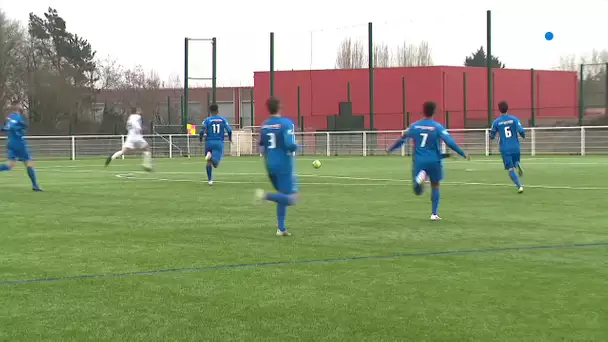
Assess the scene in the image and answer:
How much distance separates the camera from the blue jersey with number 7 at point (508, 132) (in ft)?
55.3

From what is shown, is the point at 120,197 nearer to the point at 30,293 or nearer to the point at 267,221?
the point at 267,221

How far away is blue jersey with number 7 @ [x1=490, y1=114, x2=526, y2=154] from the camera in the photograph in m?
16.8

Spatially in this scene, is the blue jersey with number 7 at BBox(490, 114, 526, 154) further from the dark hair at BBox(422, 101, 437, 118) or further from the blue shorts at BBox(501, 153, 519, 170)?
the dark hair at BBox(422, 101, 437, 118)

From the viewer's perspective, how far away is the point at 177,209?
13297mm

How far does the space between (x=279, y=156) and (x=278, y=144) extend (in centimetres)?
16

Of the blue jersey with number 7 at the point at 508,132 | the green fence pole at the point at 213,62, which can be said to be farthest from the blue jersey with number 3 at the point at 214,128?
the green fence pole at the point at 213,62

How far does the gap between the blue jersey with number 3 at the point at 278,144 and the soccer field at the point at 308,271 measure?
3.15ft

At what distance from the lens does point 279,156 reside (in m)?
9.85

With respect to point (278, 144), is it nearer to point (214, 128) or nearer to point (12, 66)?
point (214, 128)

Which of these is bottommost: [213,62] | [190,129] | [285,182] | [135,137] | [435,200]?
[435,200]

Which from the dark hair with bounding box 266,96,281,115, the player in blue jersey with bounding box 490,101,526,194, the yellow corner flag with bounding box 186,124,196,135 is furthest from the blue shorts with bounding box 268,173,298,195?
the yellow corner flag with bounding box 186,124,196,135

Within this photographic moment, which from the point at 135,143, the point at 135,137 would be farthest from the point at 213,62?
the point at 135,143

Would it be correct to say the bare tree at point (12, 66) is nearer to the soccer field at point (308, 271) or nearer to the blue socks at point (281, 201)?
the soccer field at point (308, 271)

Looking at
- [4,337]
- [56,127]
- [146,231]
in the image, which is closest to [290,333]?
[4,337]
